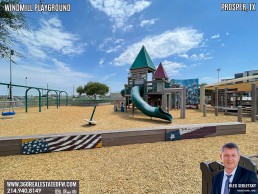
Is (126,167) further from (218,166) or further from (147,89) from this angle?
(147,89)

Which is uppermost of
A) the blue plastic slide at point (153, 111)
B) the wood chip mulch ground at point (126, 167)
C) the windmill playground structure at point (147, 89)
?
the windmill playground structure at point (147, 89)

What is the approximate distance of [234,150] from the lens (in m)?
1.14

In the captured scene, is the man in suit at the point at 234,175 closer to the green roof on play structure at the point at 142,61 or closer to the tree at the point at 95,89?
the green roof on play structure at the point at 142,61

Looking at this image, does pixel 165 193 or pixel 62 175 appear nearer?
pixel 165 193

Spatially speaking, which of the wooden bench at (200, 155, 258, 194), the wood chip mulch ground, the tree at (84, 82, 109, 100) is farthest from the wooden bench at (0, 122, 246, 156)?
the tree at (84, 82, 109, 100)

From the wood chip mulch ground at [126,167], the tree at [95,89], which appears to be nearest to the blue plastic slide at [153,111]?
the wood chip mulch ground at [126,167]

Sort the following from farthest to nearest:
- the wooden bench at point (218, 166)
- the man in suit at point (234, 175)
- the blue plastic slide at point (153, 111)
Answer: the blue plastic slide at point (153, 111), the wooden bench at point (218, 166), the man in suit at point (234, 175)

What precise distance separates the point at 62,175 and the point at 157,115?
23.3 ft

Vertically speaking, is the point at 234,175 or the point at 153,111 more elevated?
the point at 234,175

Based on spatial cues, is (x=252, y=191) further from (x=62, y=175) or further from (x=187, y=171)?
(x=62, y=175)

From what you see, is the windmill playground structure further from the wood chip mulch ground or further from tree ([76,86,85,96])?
tree ([76,86,85,96])

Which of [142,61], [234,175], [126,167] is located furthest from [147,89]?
[234,175]

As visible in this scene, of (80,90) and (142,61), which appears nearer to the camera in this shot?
(142,61)

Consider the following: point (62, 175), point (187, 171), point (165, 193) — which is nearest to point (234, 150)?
point (165, 193)
